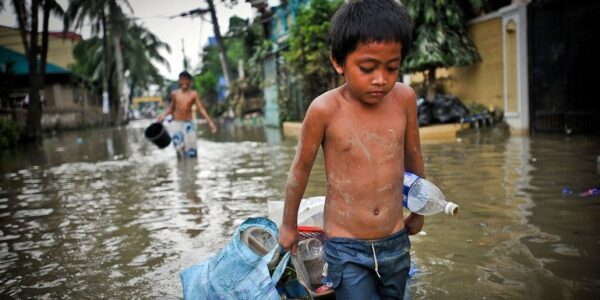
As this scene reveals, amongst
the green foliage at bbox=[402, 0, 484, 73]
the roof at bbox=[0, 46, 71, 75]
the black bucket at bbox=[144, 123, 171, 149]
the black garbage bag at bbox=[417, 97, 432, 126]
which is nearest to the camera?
the black bucket at bbox=[144, 123, 171, 149]

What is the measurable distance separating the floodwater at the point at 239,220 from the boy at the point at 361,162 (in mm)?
1021

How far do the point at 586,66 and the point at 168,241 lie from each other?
9357 millimetres

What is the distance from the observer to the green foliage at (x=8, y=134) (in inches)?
594

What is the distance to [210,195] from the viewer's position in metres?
6.15

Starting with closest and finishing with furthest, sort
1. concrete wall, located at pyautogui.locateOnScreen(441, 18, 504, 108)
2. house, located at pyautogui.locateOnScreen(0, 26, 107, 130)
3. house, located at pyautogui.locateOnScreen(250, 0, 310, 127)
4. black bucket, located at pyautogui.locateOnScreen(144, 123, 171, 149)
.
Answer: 1. black bucket, located at pyautogui.locateOnScreen(144, 123, 171, 149)
2. concrete wall, located at pyautogui.locateOnScreen(441, 18, 504, 108)
3. house, located at pyautogui.locateOnScreen(250, 0, 310, 127)
4. house, located at pyautogui.locateOnScreen(0, 26, 107, 130)

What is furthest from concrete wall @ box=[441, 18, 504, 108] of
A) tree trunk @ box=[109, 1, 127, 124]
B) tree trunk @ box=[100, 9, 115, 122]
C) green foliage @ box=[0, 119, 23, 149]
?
tree trunk @ box=[100, 9, 115, 122]

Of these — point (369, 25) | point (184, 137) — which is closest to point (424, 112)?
point (184, 137)

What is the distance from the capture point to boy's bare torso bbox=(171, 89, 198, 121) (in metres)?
9.55

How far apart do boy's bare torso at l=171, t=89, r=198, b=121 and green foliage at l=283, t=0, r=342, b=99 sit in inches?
302

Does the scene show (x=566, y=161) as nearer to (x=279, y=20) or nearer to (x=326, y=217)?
(x=326, y=217)

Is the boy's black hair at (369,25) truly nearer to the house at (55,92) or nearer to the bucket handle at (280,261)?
the bucket handle at (280,261)

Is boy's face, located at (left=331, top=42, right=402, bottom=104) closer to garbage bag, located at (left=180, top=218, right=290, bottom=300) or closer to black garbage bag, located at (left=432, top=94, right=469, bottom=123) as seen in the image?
garbage bag, located at (left=180, top=218, right=290, bottom=300)

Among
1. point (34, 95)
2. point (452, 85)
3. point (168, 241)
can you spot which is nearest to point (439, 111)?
point (452, 85)

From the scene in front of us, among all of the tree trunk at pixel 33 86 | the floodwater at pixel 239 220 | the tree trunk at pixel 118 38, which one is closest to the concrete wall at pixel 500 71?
the floodwater at pixel 239 220
